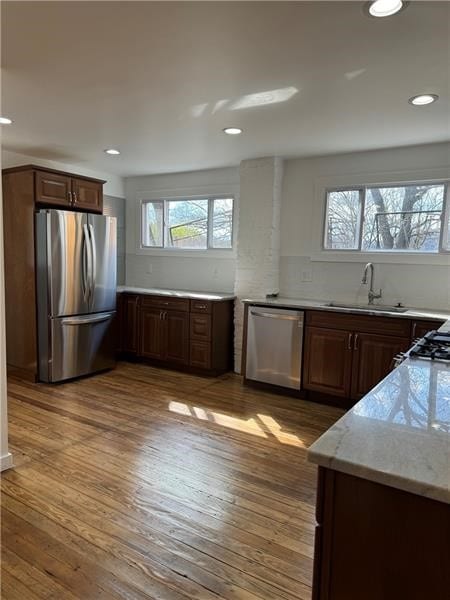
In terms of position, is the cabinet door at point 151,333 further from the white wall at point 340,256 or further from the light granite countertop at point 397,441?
the light granite countertop at point 397,441

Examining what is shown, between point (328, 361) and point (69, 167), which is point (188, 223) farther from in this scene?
point (328, 361)

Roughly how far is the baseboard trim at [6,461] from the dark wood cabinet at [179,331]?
2.24m

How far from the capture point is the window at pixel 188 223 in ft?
16.3

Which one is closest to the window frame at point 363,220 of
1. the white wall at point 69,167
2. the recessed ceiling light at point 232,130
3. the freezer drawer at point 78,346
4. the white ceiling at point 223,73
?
the white ceiling at point 223,73

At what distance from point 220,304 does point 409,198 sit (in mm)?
2147

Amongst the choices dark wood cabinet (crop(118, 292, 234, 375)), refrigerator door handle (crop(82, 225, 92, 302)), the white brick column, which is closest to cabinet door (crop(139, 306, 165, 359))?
dark wood cabinet (crop(118, 292, 234, 375))

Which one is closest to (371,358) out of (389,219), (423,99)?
(389,219)

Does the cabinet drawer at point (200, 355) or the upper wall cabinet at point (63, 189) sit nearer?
the upper wall cabinet at point (63, 189)

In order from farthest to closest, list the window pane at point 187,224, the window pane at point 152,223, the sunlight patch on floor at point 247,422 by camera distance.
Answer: the window pane at point 152,223 < the window pane at point 187,224 < the sunlight patch on floor at point 247,422

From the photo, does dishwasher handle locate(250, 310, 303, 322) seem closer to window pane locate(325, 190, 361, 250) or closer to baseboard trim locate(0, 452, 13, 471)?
window pane locate(325, 190, 361, 250)

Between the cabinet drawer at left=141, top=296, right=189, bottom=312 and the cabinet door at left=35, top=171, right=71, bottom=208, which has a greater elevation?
the cabinet door at left=35, top=171, right=71, bottom=208

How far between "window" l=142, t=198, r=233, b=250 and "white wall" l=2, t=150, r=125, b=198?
44cm

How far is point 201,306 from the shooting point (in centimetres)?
439

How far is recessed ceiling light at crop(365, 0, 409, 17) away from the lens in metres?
1.61
